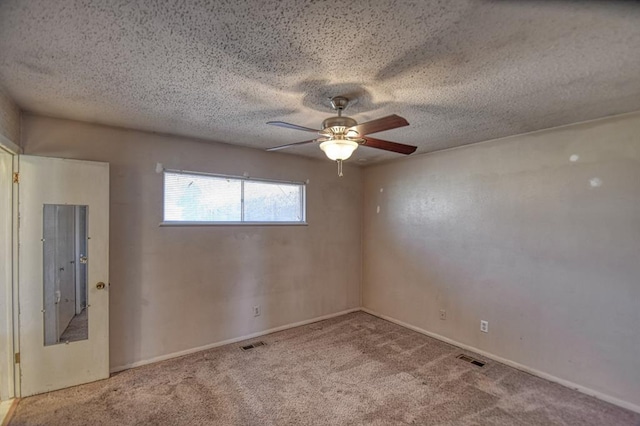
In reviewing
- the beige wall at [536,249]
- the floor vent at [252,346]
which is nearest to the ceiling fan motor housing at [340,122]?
the beige wall at [536,249]

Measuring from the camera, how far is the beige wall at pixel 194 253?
3.02 metres

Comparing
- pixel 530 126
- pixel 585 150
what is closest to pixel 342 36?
pixel 530 126

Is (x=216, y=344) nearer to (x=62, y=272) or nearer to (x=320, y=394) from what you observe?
(x=320, y=394)

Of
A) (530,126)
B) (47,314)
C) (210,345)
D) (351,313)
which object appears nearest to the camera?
(47,314)

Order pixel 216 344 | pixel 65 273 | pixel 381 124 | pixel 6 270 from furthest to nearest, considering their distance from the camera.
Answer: pixel 216 344 < pixel 65 273 < pixel 6 270 < pixel 381 124

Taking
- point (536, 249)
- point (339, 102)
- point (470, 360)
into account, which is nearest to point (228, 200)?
point (339, 102)

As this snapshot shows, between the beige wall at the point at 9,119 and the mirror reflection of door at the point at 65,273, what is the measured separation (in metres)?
0.61

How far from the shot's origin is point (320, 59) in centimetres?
173

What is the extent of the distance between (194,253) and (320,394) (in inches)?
77.3

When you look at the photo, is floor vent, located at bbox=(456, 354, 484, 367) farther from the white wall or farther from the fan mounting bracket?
the white wall

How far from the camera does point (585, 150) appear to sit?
108 inches

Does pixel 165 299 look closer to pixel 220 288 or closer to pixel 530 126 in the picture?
pixel 220 288

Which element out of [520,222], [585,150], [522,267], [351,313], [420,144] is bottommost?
[351,313]

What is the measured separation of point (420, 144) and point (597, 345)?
8.07ft
